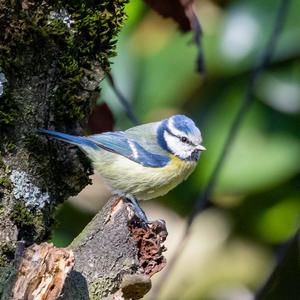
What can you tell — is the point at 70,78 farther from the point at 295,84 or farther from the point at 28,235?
the point at 295,84

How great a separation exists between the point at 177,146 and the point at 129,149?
22 cm

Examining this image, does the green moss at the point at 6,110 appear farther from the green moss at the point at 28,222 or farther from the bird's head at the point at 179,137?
the bird's head at the point at 179,137

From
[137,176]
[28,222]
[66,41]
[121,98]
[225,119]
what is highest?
[66,41]

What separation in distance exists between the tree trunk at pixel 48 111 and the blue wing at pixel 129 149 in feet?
1.75

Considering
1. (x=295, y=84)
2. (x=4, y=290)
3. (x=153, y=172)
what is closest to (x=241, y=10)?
(x=295, y=84)

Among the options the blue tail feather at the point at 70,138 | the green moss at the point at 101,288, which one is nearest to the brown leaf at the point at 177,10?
the blue tail feather at the point at 70,138

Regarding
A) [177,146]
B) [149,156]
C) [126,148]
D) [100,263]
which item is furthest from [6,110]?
[177,146]

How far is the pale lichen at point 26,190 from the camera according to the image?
2.25 meters

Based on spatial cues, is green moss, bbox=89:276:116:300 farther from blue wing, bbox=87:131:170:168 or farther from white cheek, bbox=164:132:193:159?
white cheek, bbox=164:132:193:159

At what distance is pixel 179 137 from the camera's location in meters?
3.26

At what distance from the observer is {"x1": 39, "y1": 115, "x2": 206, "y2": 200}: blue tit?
3.07m

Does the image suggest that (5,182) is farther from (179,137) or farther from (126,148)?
(179,137)

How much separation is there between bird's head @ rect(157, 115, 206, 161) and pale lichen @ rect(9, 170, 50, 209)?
1.00 m

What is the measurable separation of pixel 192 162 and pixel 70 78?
1017mm
